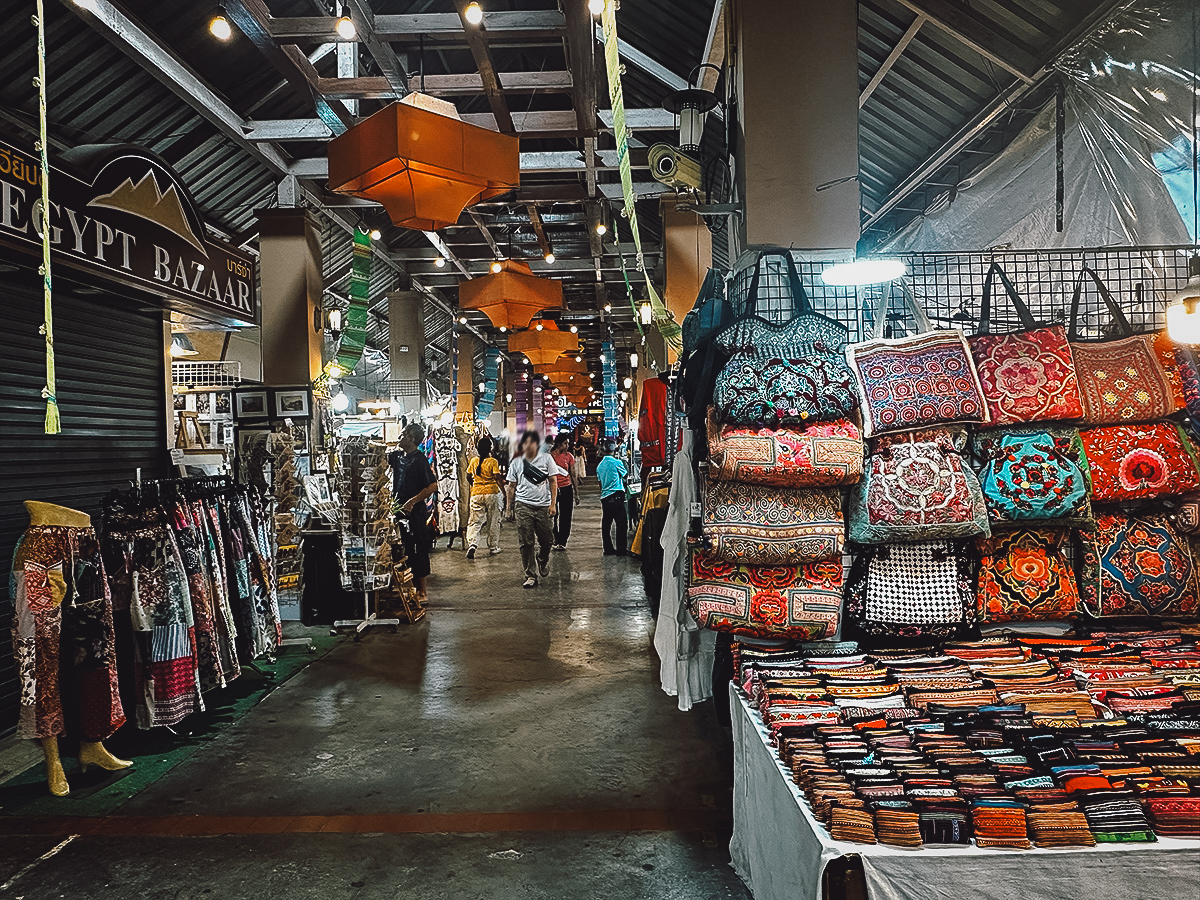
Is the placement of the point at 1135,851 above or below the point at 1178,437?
below

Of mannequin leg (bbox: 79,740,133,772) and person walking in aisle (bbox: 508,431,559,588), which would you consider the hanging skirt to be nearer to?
mannequin leg (bbox: 79,740,133,772)

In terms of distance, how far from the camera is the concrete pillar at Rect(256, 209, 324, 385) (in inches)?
353

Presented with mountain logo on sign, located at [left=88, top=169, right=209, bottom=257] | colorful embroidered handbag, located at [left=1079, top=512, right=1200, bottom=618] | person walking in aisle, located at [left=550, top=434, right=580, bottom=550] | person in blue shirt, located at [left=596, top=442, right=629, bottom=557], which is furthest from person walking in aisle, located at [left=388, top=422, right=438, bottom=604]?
colorful embroidered handbag, located at [left=1079, top=512, right=1200, bottom=618]

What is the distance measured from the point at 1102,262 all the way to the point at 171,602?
5.50 meters

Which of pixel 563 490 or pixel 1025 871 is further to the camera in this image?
pixel 563 490

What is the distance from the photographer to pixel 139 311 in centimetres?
658

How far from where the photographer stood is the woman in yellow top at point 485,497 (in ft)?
38.3

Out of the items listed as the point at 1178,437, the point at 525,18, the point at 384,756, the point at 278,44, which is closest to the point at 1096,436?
the point at 1178,437

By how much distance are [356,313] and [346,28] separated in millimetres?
3834

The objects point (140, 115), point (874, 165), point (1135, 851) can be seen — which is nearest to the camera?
point (1135, 851)

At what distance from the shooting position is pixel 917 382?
108 inches

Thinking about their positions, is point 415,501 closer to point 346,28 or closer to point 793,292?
point 346,28

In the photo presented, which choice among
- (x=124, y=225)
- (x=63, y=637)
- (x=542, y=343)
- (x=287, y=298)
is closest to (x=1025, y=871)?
(x=63, y=637)

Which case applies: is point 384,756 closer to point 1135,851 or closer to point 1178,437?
point 1135,851
